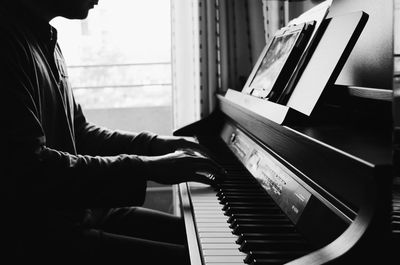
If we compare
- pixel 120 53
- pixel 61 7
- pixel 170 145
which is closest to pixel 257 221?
pixel 170 145

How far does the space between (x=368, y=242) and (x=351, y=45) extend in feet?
1.73

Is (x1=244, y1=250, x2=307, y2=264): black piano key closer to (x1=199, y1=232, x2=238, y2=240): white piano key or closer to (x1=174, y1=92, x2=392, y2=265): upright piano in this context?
(x1=174, y1=92, x2=392, y2=265): upright piano

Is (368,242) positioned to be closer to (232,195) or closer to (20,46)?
(232,195)

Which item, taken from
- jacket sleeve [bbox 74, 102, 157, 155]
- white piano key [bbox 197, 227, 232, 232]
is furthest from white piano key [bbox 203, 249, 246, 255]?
jacket sleeve [bbox 74, 102, 157, 155]

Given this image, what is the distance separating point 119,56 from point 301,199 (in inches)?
120

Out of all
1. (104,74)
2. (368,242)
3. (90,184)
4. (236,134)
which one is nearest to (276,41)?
(236,134)

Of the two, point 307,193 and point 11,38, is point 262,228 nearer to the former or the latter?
point 307,193

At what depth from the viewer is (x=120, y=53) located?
12.3ft

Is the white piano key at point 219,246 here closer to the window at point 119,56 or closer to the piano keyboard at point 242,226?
the piano keyboard at point 242,226

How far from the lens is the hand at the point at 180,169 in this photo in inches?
50.6

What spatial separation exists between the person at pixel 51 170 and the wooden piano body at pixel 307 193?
146 mm

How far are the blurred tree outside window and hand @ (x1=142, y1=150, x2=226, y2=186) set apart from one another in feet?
6.20

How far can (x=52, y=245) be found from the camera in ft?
4.16

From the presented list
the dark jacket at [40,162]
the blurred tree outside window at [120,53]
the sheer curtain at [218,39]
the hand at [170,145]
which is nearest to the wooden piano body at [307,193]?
the hand at [170,145]
